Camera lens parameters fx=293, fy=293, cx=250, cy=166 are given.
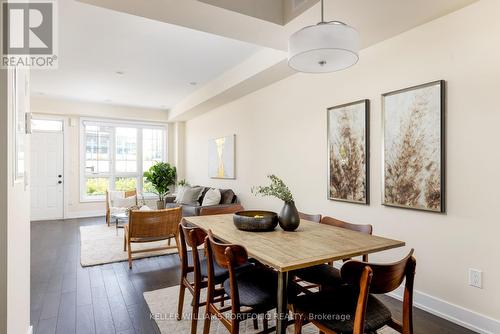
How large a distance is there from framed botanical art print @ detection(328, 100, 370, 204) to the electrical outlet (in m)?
1.02

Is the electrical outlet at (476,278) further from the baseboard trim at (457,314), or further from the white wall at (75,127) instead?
the white wall at (75,127)

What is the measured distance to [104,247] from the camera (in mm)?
4449

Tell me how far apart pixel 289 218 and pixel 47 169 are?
684 cm

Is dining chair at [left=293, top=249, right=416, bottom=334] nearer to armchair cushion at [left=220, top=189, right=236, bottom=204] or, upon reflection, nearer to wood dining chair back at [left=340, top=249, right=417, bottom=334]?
wood dining chair back at [left=340, top=249, right=417, bottom=334]

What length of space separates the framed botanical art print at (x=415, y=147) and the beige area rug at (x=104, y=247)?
314 centimetres

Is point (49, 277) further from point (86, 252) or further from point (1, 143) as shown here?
point (1, 143)

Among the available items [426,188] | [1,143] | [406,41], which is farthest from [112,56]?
[426,188]

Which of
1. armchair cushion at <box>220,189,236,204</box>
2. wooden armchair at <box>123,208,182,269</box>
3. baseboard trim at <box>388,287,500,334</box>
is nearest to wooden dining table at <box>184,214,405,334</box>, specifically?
baseboard trim at <box>388,287,500,334</box>

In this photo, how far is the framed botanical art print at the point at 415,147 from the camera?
240 centimetres

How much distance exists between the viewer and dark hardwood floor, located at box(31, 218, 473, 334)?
229 cm

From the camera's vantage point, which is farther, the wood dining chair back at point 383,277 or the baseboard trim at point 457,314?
the baseboard trim at point 457,314

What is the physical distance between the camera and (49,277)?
10.8 feet

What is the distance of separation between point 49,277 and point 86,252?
2.97 ft

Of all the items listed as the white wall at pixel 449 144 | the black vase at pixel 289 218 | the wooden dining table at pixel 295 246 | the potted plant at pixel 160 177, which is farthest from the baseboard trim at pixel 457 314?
the potted plant at pixel 160 177
